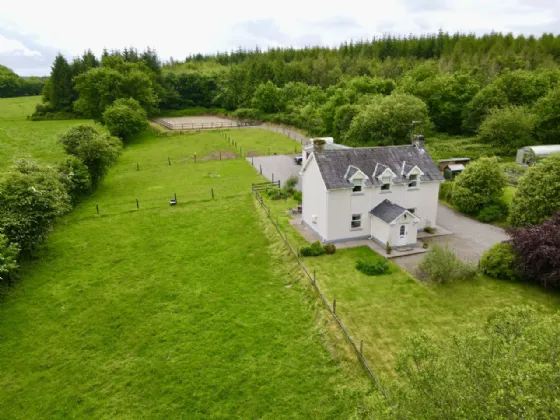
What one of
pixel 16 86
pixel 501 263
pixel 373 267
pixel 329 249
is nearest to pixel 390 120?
pixel 329 249

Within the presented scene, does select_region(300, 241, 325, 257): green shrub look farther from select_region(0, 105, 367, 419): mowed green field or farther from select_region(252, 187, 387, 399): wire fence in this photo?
select_region(0, 105, 367, 419): mowed green field

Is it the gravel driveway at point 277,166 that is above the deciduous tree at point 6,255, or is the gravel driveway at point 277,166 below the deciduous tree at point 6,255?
above

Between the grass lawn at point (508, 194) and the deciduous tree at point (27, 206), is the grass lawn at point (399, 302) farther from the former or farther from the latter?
the deciduous tree at point (27, 206)

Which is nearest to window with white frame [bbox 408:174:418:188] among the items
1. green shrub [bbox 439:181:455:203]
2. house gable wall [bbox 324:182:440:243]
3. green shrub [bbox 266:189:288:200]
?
house gable wall [bbox 324:182:440:243]

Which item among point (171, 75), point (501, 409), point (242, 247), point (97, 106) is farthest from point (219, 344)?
point (171, 75)

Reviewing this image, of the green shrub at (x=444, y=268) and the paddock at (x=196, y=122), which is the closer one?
the green shrub at (x=444, y=268)

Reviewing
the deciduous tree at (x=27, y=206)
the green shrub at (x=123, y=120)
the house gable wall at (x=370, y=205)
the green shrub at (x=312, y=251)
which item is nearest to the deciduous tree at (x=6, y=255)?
the deciduous tree at (x=27, y=206)
